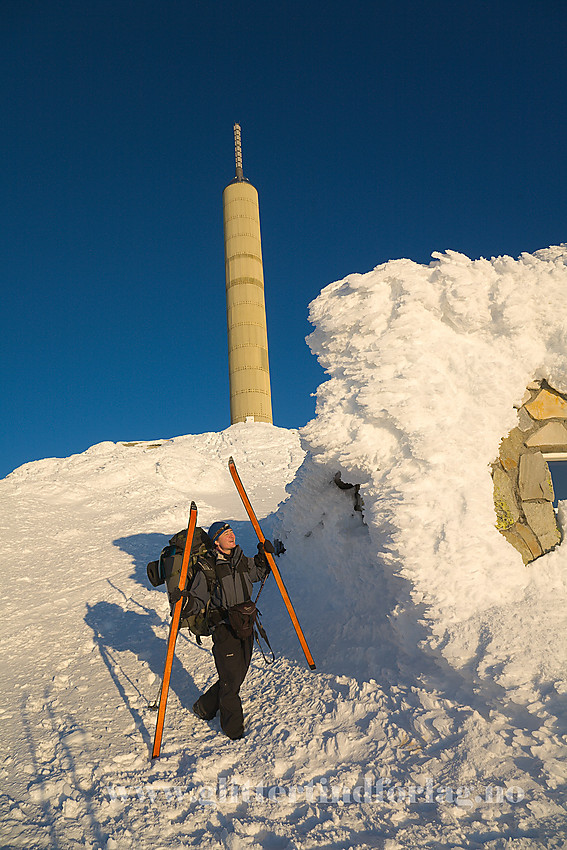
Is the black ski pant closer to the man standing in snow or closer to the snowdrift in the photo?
the man standing in snow

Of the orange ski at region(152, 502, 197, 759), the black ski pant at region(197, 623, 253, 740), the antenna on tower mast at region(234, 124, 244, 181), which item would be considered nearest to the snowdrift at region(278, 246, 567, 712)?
the black ski pant at region(197, 623, 253, 740)

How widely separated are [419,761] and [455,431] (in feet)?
9.73

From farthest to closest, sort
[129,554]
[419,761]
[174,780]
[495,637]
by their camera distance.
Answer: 1. [129,554]
2. [495,637]
3. [174,780]
4. [419,761]

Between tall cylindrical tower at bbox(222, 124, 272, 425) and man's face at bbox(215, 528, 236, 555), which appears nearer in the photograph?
man's face at bbox(215, 528, 236, 555)

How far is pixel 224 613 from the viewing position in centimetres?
448

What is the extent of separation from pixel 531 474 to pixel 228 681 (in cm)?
382

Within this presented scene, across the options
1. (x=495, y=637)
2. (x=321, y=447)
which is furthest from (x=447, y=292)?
(x=495, y=637)

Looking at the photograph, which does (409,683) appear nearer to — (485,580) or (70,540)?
(485,580)

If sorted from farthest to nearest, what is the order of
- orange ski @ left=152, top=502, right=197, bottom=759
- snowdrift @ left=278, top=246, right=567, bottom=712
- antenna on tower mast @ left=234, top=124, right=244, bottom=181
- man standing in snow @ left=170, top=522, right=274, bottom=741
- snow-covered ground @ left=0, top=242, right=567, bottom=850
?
antenna on tower mast @ left=234, top=124, right=244, bottom=181, man standing in snow @ left=170, top=522, right=274, bottom=741, snowdrift @ left=278, top=246, right=567, bottom=712, orange ski @ left=152, top=502, right=197, bottom=759, snow-covered ground @ left=0, top=242, right=567, bottom=850

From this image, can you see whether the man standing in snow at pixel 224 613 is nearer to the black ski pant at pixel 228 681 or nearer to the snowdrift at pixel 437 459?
the black ski pant at pixel 228 681

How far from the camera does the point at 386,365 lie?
5.55 metres

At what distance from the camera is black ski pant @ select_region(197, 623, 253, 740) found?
418cm

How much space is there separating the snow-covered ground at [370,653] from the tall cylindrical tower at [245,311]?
25.5 m

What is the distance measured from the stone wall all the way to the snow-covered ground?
8.1 inches
